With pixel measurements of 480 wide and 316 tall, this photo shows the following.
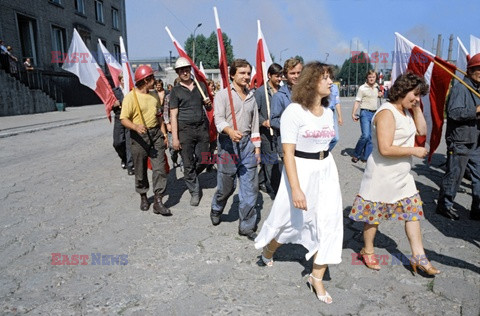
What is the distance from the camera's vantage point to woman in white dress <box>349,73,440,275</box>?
2.91 m

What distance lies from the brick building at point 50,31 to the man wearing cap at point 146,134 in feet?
60.4

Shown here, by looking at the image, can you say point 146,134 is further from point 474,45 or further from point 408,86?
point 474,45

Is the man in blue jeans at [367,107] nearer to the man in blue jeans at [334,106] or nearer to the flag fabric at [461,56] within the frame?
the man in blue jeans at [334,106]

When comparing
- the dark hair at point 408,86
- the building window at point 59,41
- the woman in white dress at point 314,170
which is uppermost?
the building window at point 59,41

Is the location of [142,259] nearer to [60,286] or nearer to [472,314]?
[60,286]

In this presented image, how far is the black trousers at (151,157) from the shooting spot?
4.49 metres

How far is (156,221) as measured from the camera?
4.32 meters

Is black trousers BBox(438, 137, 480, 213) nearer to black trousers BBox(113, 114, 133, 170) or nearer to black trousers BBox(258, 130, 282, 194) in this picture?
black trousers BBox(258, 130, 282, 194)

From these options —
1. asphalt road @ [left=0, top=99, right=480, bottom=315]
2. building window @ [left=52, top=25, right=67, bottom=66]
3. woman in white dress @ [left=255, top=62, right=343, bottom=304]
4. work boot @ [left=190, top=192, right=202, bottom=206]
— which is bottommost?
asphalt road @ [left=0, top=99, right=480, bottom=315]

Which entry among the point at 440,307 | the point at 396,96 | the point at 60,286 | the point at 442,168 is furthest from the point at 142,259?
the point at 442,168

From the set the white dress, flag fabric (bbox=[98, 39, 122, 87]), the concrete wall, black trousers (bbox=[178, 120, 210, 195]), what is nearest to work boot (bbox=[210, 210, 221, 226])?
black trousers (bbox=[178, 120, 210, 195])

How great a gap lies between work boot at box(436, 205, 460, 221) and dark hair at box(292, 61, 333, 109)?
2.76 m

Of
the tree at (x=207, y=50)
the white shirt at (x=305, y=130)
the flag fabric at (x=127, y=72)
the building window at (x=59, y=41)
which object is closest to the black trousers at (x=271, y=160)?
the flag fabric at (x=127, y=72)

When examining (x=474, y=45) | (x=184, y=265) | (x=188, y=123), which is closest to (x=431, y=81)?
(x=474, y=45)
